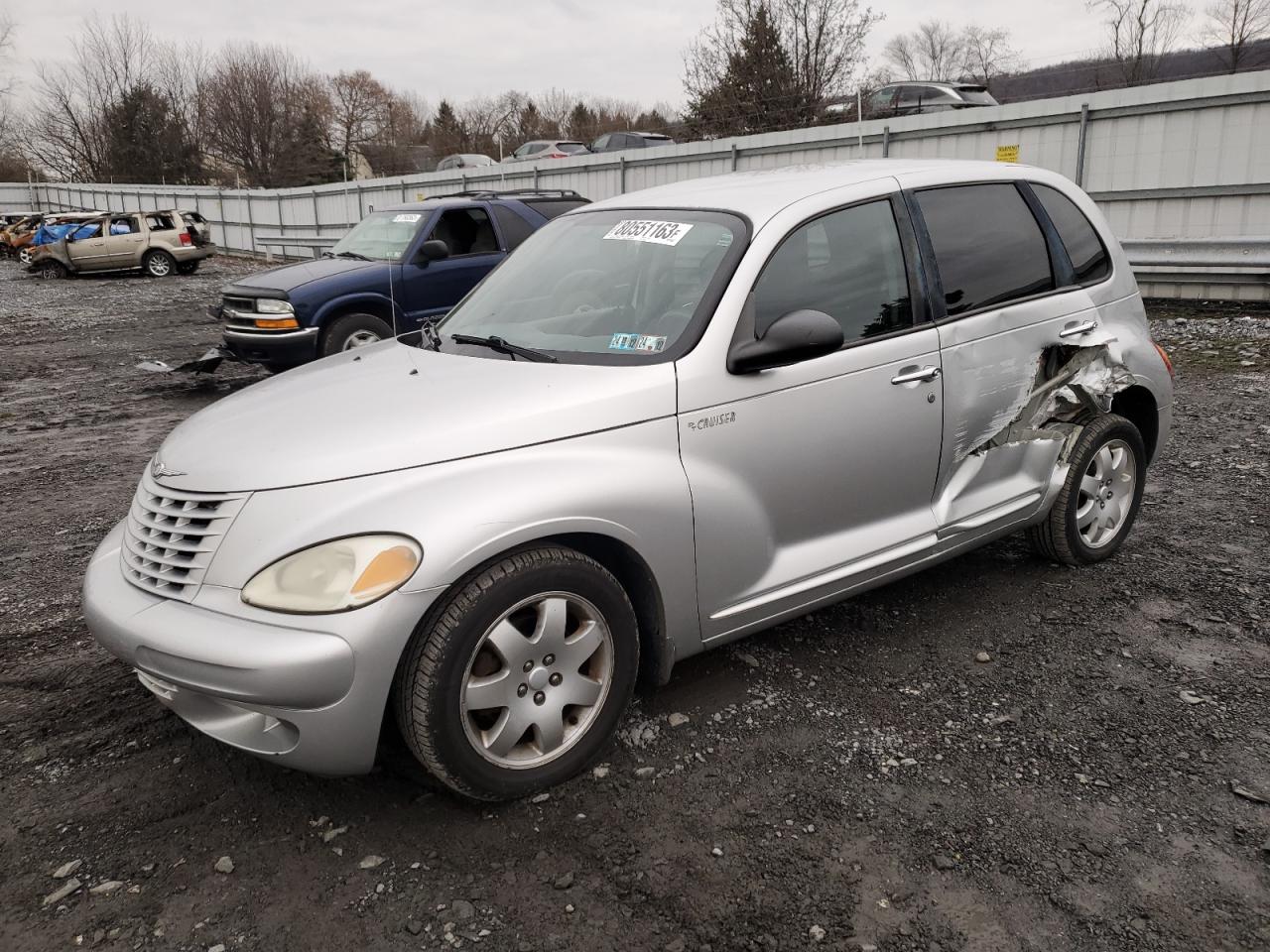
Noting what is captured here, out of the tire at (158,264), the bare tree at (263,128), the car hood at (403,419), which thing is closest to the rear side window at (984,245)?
the car hood at (403,419)

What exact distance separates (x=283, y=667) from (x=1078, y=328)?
3.53 metres

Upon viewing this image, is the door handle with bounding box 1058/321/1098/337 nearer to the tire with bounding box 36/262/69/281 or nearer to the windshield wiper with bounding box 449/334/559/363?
the windshield wiper with bounding box 449/334/559/363

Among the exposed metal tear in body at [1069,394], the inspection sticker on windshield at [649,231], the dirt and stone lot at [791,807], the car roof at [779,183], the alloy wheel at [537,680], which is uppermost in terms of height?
the car roof at [779,183]

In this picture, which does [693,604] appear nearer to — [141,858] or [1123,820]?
[1123,820]

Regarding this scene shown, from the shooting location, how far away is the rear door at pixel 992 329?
3.85 meters

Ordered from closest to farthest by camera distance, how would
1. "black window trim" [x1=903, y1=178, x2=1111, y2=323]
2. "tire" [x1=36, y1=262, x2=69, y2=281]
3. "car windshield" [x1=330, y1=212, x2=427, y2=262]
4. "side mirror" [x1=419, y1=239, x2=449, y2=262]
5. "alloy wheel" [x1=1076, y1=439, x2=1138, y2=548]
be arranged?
"black window trim" [x1=903, y1=178, x2=1111, y2=323] < "alloy wheel" [x1=1076, y1=439, x2=1138, y2=548] < "side mirror" [x1=419, y1=239, x2=449, y2=262] < "car windshield" [x1=330, y1=212, x2=427, y2=262] < "tire" [x1=36, y1=262, x2=69, y2=281]

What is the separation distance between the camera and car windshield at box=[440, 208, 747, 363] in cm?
332

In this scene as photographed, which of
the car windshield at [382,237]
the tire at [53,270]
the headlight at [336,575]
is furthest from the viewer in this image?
the tire at [53,270]

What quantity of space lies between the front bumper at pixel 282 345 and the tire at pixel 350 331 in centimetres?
13

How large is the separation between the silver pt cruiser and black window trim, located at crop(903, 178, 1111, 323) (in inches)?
0.6

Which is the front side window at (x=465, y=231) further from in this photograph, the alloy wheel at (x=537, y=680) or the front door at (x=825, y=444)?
the alloy wheel at (x=537, y=680)

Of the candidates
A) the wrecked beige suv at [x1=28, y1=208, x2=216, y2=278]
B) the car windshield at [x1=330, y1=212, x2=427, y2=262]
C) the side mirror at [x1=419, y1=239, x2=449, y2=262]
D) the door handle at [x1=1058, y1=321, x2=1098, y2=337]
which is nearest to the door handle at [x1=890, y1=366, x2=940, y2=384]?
the door handle at [x1=1058, y1=321, x2=1098, y2=337]

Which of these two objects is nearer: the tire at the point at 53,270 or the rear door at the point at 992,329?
the rear door at the point at 992,329

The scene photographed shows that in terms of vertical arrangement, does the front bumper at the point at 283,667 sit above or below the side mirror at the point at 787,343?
below
